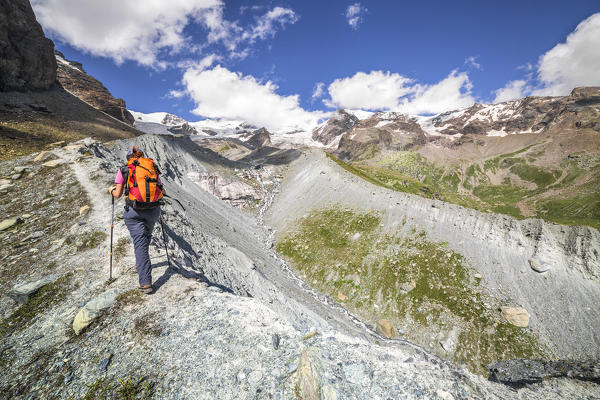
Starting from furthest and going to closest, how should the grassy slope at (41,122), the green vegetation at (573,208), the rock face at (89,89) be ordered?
the green vegetation at (573,208), the rock face at (89,89), the grassy slope at (41,122)

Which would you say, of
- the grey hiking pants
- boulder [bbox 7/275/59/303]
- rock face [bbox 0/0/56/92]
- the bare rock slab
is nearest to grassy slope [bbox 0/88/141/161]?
rock face [bbox 0/0/56/92]

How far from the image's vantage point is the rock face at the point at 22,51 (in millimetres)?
50719

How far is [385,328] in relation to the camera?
81.6ft

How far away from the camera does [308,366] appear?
5.89 m

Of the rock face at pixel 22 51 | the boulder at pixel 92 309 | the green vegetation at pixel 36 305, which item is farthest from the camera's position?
the rock face at pixel 22 51

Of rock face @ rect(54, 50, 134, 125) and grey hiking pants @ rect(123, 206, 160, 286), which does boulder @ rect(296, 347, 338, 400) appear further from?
rock face @ rect(54, 50, 134, 125)

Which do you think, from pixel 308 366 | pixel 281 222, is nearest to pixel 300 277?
pixel 281 222

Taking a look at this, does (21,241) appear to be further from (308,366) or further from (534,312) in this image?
(534,312)

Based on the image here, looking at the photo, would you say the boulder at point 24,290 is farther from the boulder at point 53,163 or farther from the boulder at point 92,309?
the boulder at point 53,163

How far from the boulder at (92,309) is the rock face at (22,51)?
7424 centimetres

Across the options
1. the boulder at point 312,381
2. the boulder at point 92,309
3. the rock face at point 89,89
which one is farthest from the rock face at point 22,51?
the boulder at point 312,381

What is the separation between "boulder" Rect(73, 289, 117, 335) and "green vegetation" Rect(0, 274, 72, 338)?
1581 mm

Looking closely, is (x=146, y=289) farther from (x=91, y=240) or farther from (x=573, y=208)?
(x=573, y=208)

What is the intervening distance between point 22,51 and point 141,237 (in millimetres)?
82623
